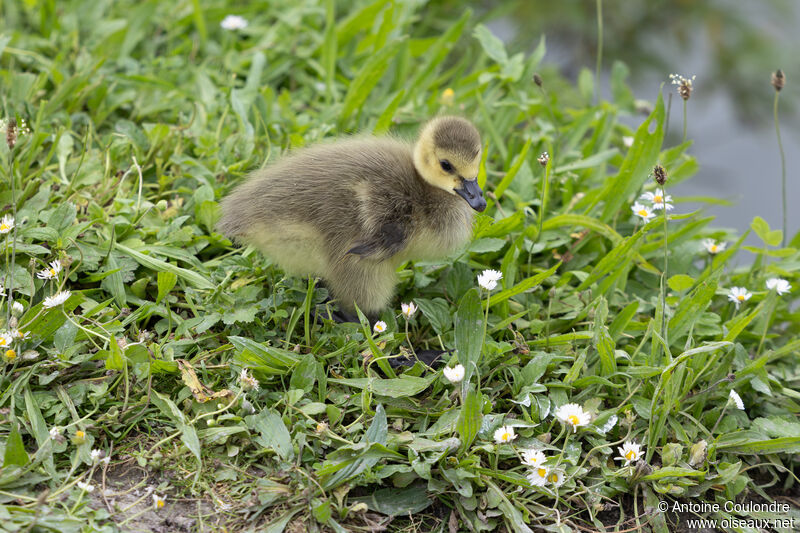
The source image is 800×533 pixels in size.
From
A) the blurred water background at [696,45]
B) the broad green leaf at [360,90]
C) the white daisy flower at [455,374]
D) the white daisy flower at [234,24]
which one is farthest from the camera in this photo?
the blurred water background at [696,45]

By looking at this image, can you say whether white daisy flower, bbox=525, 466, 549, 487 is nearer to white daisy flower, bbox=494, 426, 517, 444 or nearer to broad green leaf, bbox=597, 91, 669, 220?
white daisy flower, bbox=494, 426, 517, 444

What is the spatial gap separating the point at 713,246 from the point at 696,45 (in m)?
3.12

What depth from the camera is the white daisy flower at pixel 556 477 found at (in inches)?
101

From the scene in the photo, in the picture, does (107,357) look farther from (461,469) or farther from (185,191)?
(461,469)

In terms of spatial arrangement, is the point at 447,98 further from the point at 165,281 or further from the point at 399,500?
the point at 399,500

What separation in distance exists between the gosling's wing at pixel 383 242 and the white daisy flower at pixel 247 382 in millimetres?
563

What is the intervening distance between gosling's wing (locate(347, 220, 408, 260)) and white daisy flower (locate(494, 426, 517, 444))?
0.74m

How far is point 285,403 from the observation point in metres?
2.72

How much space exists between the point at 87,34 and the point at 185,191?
1638 mm

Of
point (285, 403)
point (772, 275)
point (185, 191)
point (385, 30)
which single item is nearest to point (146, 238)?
point (185, 191)

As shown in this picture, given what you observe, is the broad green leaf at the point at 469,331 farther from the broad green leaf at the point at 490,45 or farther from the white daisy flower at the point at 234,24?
the white daisy flower at the point at 234,24

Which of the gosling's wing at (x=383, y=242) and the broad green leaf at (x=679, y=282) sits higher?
A: the gosling's wing at (x=383, y=242)

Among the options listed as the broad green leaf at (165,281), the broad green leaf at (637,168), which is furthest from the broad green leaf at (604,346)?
the broad green leaf at (165,281)

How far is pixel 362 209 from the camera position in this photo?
2834 millimetres
